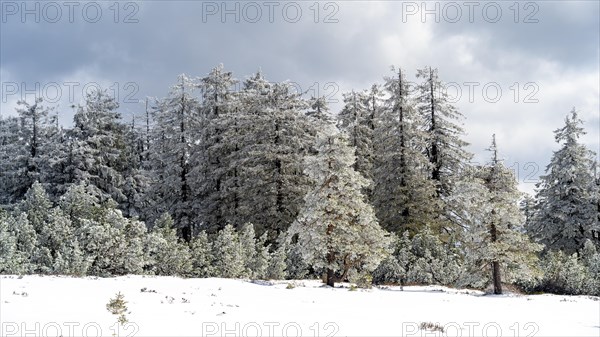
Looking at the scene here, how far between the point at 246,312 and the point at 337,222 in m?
8.30

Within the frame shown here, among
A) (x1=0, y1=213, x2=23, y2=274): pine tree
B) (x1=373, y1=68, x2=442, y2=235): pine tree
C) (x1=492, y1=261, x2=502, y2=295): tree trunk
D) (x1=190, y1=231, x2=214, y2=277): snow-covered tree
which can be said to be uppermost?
(x1=373, y1=68, x2=442, y2=235): pine tree

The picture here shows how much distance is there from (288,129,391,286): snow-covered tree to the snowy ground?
10.9 ft

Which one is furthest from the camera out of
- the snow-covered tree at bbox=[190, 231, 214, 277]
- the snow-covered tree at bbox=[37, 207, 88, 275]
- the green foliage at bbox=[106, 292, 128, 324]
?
the snow-covered tree at bbox=[190, 231, 214, 277]

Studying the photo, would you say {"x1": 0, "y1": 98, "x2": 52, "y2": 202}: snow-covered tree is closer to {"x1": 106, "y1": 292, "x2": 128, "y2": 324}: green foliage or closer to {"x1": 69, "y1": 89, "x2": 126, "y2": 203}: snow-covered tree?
{"x1": 69, "y1": 89, "x2": 126, "y2": 203}: snow-covered tree

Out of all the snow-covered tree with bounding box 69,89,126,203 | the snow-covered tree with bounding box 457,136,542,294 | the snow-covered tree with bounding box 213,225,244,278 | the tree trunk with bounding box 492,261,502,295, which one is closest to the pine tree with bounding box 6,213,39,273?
the snow-covered tree with bounding box 213,225,244,278

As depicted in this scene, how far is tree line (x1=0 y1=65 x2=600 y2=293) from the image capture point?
1966 centimetres

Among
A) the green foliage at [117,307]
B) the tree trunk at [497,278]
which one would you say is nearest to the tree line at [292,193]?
the tree trunk at [497,278]

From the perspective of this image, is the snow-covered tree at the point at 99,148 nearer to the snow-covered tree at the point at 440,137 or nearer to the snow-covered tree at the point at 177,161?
the snow-covered tree at the point at 177,161

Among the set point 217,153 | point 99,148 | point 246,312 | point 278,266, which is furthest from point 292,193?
point 246,312

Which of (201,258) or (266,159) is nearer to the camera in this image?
(201,258)

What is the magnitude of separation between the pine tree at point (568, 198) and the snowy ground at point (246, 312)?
987 inches

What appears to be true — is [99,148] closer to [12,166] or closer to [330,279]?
[12,166]

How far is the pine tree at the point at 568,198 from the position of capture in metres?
38.4

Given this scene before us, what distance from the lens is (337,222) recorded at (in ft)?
63.9
